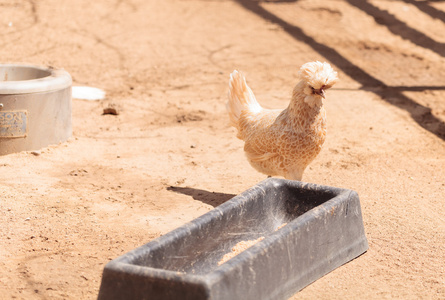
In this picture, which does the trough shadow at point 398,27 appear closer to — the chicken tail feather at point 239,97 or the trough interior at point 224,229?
the chicken tail feather at point 239,97

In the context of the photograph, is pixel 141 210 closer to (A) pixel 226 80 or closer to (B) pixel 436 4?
(A) pixel 226 80

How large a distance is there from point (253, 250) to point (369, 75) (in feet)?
20.7

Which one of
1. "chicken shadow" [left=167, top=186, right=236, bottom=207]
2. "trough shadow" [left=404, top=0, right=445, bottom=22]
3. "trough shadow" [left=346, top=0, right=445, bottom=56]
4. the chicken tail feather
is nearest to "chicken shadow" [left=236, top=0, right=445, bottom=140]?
"trough shadow" [left=346, top=0, right=445, bottom=56]

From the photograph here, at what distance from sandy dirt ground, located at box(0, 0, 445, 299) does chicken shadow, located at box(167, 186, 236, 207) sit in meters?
0.02

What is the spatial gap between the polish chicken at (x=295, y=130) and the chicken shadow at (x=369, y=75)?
111 inches

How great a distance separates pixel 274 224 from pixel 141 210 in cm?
116

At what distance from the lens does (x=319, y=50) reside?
1008 centimetres

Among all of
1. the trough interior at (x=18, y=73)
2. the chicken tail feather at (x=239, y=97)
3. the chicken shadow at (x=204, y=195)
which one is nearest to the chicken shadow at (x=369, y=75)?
the chicken tail feather at (x=239, y=97)

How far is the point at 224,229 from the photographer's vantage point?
14.5ft

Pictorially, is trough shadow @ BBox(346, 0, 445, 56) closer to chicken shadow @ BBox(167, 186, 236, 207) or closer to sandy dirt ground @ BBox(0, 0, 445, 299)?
sandy dirt ground @ BBox(0, 0, 445, 299)

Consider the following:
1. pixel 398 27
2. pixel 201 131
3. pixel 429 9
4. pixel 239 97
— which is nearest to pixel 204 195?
pixel 239 97

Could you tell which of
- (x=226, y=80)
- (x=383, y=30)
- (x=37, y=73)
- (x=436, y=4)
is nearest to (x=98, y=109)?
(x=37, y=73)

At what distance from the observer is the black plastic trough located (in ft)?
11.1

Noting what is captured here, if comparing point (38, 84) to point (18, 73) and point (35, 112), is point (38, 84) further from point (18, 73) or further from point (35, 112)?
point (18, 73)
